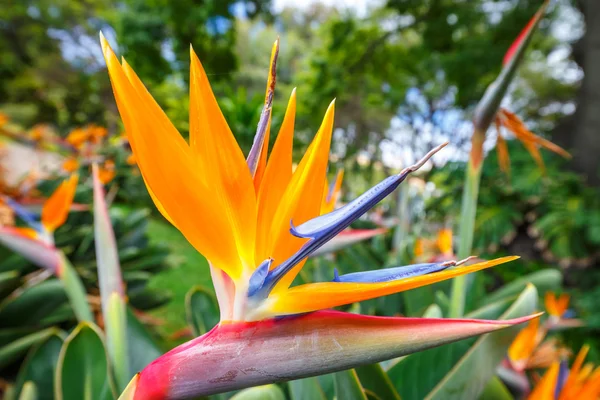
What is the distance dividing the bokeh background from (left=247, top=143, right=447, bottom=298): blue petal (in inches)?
18.5

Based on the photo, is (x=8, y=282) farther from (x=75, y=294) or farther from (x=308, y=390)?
(x=308, y=390)

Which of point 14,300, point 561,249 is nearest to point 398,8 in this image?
point 561,249

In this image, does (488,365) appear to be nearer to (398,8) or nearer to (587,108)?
(587,108)

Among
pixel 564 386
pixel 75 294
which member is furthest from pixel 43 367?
A: pixel 564 386

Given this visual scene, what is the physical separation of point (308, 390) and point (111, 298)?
0.62ft

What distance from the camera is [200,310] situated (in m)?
0.47

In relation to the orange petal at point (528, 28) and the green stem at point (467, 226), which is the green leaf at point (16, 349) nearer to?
the green stem at point (467, 226)

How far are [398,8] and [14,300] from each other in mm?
1812

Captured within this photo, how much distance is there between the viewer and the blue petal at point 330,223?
18 centimetres

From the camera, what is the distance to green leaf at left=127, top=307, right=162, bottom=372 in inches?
17.7

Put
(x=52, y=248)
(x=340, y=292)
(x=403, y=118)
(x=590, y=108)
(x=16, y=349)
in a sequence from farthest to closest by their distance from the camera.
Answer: (x=403, y=118), (x=590, y=108), (x=16, y=349), (x=52, y=248), (x=340, y=292)

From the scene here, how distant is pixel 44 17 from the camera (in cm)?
634

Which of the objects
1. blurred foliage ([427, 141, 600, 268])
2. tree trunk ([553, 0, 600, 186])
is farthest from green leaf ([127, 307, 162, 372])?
tree trunk ([553, 0, 600, 186])

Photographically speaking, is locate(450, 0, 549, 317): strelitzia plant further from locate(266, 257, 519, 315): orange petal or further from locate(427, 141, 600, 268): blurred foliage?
locate(427, 141, 600, 268): blurred foliage
